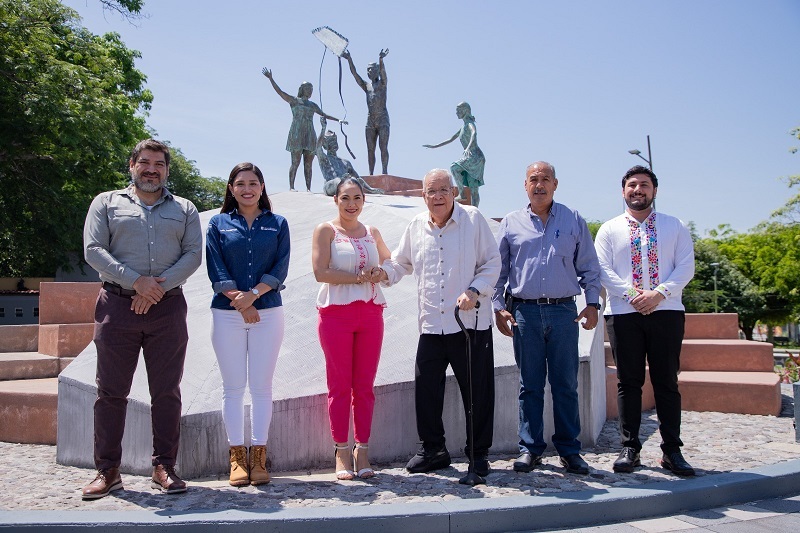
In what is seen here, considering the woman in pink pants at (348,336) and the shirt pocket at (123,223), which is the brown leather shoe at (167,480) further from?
the shirt pocket at (123,223)

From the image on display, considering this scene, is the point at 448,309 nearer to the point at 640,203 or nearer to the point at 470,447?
the point at 470,447

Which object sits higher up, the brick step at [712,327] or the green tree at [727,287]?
the green tree at [727,287]

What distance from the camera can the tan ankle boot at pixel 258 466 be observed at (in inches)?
154

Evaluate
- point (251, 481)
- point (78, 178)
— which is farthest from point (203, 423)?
point (78, 178)

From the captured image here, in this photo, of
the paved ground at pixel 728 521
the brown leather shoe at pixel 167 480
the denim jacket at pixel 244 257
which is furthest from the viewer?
the denim jacket at pixel 244 257

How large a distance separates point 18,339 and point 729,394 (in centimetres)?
742

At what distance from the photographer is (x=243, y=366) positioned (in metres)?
3.99

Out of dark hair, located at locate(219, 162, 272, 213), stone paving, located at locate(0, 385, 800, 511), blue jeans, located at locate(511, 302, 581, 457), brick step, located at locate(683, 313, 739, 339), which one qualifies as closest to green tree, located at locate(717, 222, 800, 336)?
brick step, located at locate(683, 313, 739, 339)

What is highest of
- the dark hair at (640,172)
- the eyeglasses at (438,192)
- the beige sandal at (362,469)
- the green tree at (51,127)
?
the green tree at (51,127)

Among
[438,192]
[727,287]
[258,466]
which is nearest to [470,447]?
[258,466]

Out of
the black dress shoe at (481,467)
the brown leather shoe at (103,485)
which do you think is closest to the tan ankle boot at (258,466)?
the brown leather shoe at (103,485)

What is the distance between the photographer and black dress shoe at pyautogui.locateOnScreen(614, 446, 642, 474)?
4180 millimetres

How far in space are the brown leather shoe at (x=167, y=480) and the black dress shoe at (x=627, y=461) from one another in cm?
258

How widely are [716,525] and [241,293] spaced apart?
278 centimetres
